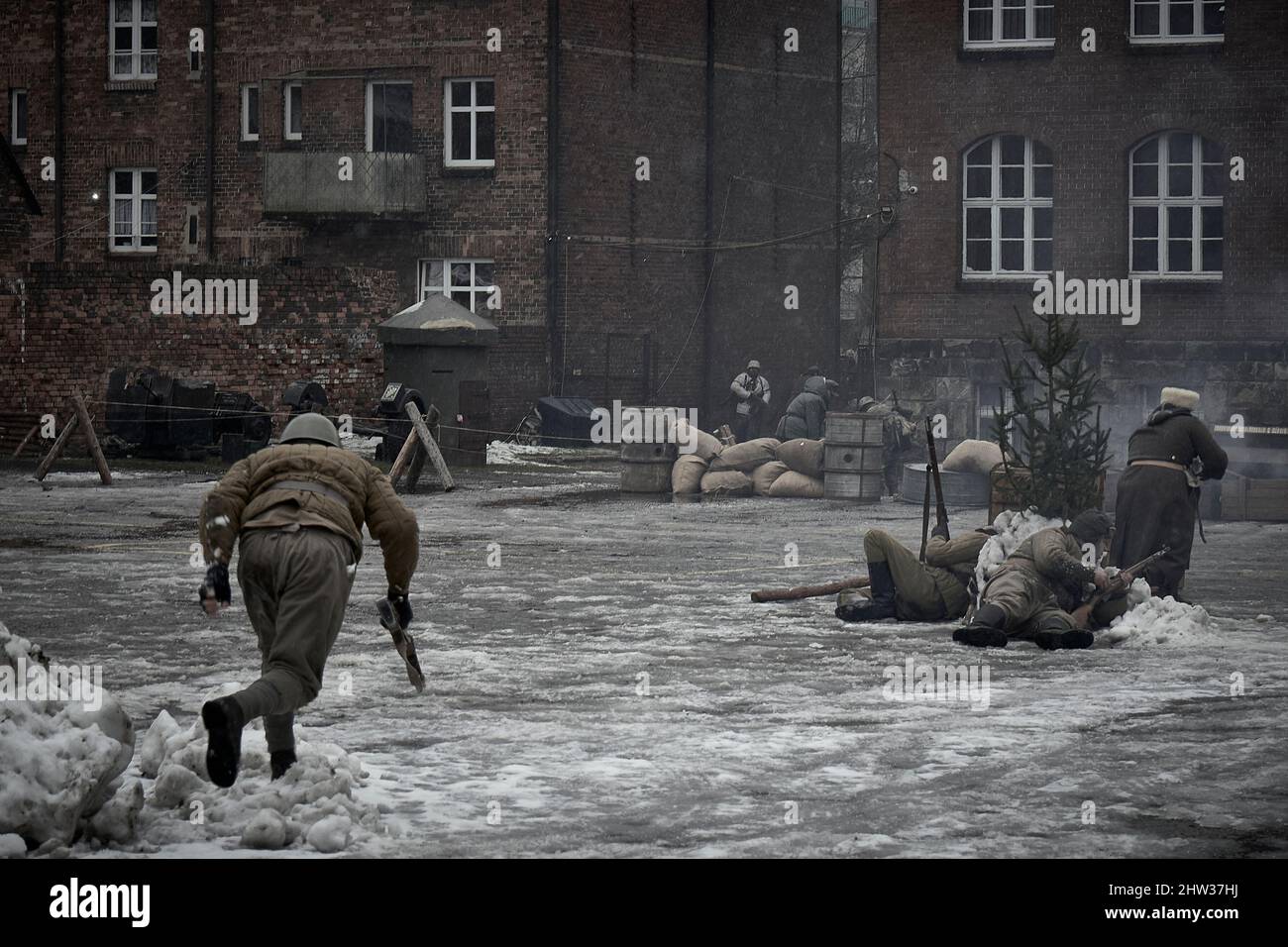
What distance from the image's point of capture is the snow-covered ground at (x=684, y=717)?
6633 mm

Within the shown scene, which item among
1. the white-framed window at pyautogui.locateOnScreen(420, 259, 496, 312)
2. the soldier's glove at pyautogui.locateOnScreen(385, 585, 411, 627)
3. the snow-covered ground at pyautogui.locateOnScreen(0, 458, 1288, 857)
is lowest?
the snow-covered ground at pyautogui.locateOnScreen(0, 458, 1288, 857)

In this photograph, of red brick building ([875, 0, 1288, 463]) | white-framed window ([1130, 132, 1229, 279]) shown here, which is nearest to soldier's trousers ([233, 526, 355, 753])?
red brick building ([875, 0, 1288, 463])

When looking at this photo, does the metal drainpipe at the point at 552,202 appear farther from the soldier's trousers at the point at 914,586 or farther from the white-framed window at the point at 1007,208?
the soldier's trousers at the point at 914,586

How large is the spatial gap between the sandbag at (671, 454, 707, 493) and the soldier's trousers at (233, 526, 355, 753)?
51.7 feet

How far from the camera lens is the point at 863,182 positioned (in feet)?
Result: 160

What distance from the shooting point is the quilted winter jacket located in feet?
23.2

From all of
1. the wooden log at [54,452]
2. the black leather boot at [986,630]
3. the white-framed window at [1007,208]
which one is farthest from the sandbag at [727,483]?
the black leather boot at [986,630]

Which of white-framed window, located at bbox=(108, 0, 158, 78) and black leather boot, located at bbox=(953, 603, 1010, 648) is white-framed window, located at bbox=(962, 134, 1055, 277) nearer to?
white-framed window, located at bbox=(108, 0, 158, 78)

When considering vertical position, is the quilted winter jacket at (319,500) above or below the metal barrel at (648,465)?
above

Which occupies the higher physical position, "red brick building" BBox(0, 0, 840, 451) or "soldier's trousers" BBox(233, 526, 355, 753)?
"red brick building" BBox(0, 0, 840, 451)

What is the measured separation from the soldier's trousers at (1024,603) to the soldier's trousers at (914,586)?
2.17 ft

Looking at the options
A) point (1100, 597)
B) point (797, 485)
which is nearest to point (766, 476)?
point (797, 485)

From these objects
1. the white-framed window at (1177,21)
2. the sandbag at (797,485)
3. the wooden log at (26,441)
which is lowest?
the sandbag at (797,485)
